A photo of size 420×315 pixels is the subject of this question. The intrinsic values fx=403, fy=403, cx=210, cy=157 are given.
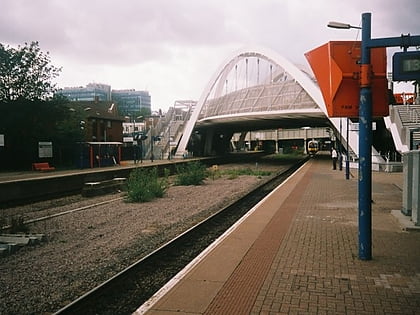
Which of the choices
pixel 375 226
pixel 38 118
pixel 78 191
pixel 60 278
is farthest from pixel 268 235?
pixel 38 118

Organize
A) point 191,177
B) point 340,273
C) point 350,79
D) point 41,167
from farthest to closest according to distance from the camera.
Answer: point 41,167, point 191,177, point 350,79, point 340,273

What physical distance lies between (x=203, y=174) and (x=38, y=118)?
20.4 metres

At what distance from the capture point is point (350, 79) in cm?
683

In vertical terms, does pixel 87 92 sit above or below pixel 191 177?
above

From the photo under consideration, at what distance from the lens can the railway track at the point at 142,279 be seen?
550cm

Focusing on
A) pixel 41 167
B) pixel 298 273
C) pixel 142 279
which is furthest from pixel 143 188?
pixel 41 167

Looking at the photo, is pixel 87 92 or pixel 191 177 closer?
pixel 191 177

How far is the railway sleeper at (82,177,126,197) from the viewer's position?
66.4 feet

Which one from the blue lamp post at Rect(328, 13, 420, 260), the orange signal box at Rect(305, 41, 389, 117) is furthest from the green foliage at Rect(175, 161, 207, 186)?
the blue lamp post at Rect(328, 13, 420, 260)

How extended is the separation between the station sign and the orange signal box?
545 millimetres

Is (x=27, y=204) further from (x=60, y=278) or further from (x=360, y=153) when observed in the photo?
(x=360, y=153)

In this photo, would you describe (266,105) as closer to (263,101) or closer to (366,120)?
(263,101)

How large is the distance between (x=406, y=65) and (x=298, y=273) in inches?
143

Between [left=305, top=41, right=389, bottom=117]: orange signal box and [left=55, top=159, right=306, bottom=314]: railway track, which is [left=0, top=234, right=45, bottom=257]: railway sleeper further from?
[left=305, top=41, right=389, bottom=117]: orange signal box
